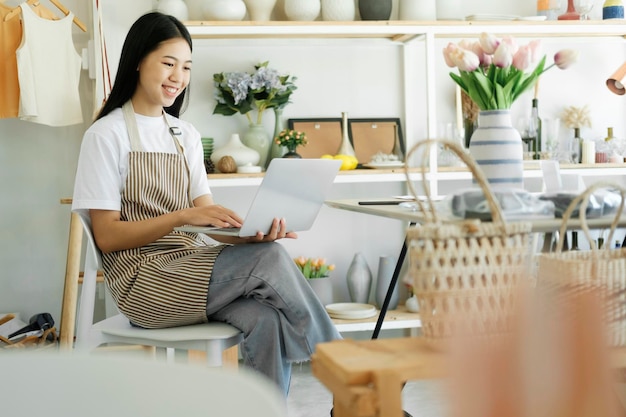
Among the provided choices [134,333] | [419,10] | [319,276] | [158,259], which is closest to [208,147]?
[319,276]

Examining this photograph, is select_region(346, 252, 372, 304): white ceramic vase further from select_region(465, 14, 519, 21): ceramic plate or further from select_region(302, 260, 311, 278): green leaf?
select_region(465, 14, 519, 21): ceramic plate

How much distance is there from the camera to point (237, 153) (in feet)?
10.8

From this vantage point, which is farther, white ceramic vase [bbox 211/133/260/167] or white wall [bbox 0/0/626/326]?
white wall [bbox 0/0/626/326]

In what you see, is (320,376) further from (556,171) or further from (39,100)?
(39,100)

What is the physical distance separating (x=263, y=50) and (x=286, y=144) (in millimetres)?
504

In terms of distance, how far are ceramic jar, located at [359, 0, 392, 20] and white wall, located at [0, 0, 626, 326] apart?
0.23m

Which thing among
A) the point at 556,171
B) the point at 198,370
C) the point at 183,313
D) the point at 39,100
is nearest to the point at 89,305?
the point at 183,313

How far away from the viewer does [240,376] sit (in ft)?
1.10

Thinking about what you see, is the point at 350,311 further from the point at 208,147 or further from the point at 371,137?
the point at 208,147

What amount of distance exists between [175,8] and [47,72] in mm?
576

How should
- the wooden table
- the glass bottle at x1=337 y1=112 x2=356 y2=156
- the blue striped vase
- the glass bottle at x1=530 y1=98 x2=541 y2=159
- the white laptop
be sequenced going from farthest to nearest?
1. the glass bottle at x1=530 y1=98 x2=541 y2=159
2. the glass bottle at x1=337 y1=112 x2=356 y2=156
3. the white laptop
4. the blue striped vase
5. the wooden table

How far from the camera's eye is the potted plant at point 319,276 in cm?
347

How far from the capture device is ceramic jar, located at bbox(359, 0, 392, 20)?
344cm

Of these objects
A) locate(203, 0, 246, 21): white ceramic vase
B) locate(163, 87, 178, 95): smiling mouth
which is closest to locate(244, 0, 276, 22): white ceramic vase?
locate(203, 0, 246, 21): white ceramic vase
